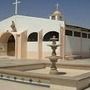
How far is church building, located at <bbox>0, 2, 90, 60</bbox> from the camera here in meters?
25.3

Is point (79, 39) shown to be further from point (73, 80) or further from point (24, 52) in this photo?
point (73, 80)

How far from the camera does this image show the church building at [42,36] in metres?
25.3

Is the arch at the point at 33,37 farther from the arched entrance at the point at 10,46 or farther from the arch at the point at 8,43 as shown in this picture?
the arched entrance at the point at 10,46

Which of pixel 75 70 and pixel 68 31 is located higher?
pixel 68 31

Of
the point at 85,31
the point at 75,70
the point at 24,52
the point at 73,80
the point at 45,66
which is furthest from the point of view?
the point at 85,31

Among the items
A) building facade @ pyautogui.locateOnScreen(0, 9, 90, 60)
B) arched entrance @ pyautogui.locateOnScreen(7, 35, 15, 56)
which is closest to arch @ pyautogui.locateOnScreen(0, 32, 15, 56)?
arched entrance @ pyautogui.locateOnScreen(7, 35, 15, 56)

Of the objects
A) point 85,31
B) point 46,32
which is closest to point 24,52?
point 46,32

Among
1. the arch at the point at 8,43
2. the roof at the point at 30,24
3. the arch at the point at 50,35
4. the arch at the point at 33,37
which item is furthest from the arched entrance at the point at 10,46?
the arch at the point at 50,35

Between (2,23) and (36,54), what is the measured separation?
7158mm

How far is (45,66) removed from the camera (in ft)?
49.7

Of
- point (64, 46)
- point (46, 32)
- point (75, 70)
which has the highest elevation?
point (46, 32)

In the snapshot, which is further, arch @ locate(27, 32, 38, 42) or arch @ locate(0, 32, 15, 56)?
arch @ locate(0, 32, 15, 56)

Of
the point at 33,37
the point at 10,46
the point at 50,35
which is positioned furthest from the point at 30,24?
the point at 10,46

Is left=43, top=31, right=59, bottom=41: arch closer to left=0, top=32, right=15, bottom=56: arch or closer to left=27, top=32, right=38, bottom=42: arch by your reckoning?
left=27, top=32, right=38, bottom=42: arch
